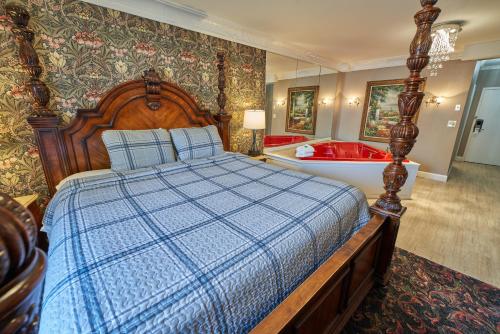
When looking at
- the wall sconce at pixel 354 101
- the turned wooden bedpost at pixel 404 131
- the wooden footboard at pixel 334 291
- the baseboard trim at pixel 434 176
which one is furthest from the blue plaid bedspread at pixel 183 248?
the wall sconce at pixel 354 101

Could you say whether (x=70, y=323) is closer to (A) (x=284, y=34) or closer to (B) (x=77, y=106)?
(B) (x=77, y=106)

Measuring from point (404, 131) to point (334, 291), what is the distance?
1084 mm

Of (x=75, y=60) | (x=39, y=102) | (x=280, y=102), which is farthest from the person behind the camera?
(x=280, y=102)

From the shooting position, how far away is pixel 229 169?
A: 6.65 feet

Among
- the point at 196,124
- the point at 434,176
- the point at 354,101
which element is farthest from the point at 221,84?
the point at 434,176

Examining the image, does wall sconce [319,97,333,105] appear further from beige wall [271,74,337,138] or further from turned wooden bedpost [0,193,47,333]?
turned wooden bedpost [0,193,47,333]

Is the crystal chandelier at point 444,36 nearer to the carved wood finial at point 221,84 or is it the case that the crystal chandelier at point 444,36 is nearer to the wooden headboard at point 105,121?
the carved wood finial at point 221,84

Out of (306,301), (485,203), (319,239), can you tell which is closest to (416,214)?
(485,203)

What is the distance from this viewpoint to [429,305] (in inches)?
61.4

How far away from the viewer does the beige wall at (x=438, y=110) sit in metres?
3.81

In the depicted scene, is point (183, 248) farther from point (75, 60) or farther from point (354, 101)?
point (354, 101)

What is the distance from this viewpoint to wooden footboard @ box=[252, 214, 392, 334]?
841mm

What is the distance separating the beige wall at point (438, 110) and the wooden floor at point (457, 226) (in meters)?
0.53

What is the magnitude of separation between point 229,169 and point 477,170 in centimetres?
609
